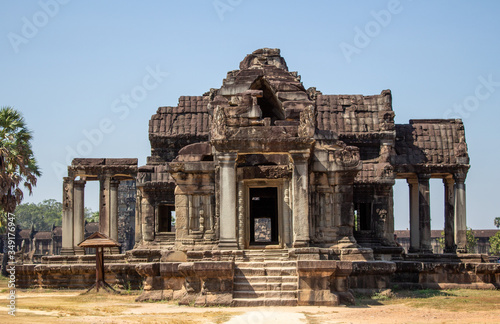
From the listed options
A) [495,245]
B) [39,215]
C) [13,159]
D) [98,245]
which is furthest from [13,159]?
[39,215]

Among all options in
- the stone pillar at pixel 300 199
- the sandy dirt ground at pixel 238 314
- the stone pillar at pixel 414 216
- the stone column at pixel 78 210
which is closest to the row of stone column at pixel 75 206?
the stone column at pixel 78 210

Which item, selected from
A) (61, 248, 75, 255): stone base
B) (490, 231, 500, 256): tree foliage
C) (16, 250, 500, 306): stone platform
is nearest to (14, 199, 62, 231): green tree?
(490, 231, 500, 256): tree foliage

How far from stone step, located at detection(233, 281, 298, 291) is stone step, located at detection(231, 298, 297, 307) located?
1.46ft

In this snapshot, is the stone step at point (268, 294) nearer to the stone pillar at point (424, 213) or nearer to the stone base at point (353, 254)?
the stone base at point (353, 254)

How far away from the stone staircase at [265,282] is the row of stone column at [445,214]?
47.4ft

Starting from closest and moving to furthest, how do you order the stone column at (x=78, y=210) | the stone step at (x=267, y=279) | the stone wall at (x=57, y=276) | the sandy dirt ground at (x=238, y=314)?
the sandy dirt ground at (x=238, y=314) < the stone step at (x=267, y=279) < the stone wall at (x=57, y=276) < the stone column at (x=78, y=210)

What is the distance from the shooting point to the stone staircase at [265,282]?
15.8 metres

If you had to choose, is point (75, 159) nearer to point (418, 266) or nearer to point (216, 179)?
point (216, 179)

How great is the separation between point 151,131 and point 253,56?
7.06 meters

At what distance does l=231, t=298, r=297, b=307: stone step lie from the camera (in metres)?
15.7

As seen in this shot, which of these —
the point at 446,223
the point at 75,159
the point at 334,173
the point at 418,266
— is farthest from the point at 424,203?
the point at 75,159

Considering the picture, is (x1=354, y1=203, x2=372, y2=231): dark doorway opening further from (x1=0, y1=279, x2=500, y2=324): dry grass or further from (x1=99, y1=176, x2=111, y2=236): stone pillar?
(x1=99, y1=176, x2=111, y2=236): stone pillar

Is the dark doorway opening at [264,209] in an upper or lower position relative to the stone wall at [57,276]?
upper

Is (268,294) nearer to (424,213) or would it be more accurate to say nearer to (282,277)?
(282,277)
